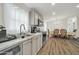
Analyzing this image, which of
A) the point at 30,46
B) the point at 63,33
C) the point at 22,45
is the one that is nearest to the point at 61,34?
the point at 63,33

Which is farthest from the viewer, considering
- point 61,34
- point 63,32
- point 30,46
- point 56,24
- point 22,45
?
point 56,24

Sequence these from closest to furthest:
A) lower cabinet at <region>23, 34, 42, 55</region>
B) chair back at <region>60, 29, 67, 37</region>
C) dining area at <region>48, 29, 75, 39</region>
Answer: lower cabinet at <region>23, 34, 42, 55</region> → dining area at <region>48, 29, 75, 39</region> → chair back at <region>60, 29, 67, 37</region>

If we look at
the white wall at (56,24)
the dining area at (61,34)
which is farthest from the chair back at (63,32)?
the white wall at (56,24)

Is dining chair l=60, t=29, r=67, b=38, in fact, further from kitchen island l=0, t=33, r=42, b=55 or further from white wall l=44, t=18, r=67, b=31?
kitchen island l=0, t=33, r=42, b=55

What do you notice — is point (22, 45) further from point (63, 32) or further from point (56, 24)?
point (56, 24)

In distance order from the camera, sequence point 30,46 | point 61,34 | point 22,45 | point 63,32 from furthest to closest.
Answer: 1. point 61,34
2. point 63,32
3. point 30,46
4. point 22,45

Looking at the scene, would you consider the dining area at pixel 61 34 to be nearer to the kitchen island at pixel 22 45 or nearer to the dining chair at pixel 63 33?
the dining chair at pixel 63 33

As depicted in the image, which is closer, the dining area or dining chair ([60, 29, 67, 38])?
the dining area

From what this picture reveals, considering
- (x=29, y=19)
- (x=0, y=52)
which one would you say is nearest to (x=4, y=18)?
(x=0, y=52)

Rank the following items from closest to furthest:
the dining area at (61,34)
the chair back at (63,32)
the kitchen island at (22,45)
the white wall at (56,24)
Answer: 1. the kitchen island at (22,45)
2. the dining area at (61,34)
3. the chair back at (63,32)
4. the white wall at (56,24)

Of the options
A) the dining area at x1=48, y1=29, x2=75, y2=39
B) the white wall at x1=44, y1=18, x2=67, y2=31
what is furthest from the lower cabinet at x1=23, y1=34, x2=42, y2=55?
the white wall at x1=44, y1=18, x2=67, y2=31

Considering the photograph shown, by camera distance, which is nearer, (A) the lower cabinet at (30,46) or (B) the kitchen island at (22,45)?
(B) the kitchen island at (22,45)

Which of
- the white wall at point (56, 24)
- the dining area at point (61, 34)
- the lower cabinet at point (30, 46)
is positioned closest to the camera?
the lower cabinet at point (30, 46)

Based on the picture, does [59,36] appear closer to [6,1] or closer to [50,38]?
[50,38]
